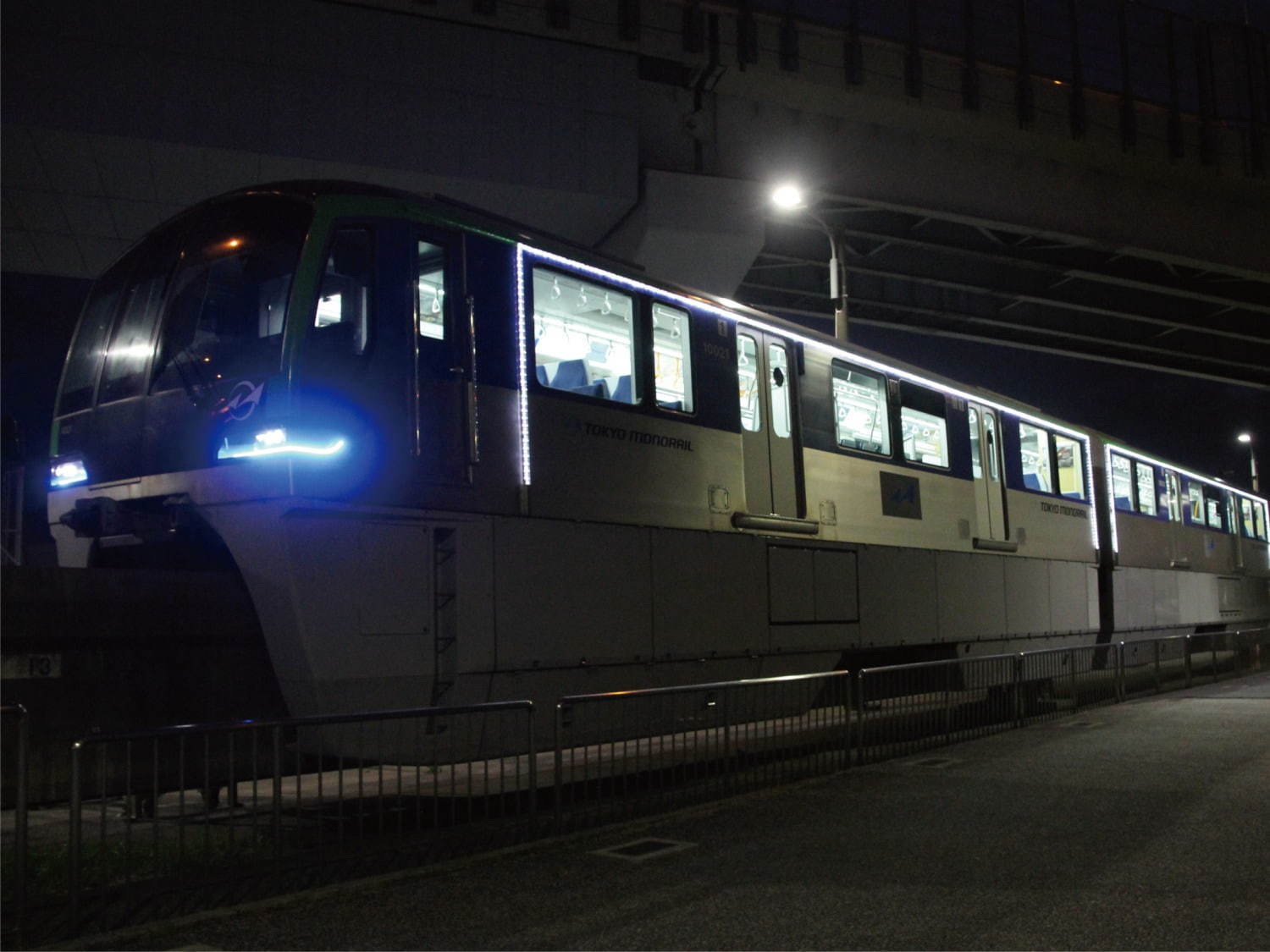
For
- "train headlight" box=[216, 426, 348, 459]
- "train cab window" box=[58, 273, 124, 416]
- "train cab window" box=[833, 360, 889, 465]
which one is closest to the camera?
"train headlight" box=[216, 426, 348, 459]

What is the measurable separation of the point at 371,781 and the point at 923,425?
8986mm

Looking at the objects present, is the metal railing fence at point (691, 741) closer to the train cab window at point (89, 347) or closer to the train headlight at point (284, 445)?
the train headlight at point (284, 445)

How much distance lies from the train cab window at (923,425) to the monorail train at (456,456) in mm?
1548

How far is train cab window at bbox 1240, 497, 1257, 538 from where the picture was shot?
97.7 ft

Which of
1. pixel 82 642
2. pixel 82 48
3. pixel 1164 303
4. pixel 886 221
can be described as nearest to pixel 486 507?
pixel 82 642

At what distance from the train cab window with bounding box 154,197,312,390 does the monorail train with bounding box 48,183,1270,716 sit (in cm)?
2

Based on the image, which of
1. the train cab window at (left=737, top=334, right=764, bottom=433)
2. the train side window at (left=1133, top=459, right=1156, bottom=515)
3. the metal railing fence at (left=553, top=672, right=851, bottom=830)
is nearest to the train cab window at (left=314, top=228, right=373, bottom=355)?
the metal railing fence at (left=553, top=672, right=851, bottom=830)

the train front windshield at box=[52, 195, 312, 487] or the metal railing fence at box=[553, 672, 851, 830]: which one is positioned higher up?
the train front windshield at box=[52, 195, 312, 487]

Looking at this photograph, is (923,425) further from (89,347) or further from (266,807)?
(266,807)

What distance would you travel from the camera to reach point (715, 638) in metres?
10.5

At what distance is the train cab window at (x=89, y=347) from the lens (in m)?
8.85

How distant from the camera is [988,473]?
1617 centimetres

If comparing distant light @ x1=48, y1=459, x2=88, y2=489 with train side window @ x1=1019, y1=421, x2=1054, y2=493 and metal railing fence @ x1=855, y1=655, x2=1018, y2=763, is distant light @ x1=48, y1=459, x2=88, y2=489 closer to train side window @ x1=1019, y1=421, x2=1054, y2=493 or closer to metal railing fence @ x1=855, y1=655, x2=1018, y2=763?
metal railing fence @ x1=855, y1=655, x2=1018, y2=763

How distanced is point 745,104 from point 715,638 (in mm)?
15403
